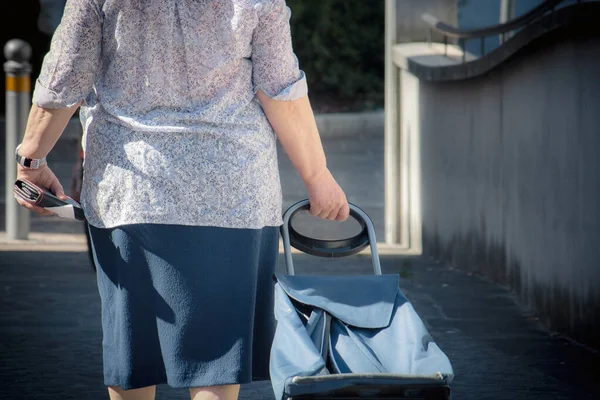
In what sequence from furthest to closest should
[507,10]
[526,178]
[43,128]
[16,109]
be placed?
[16,109] < [507,10] < [526,178] < [43,128]

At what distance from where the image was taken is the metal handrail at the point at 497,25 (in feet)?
19.5

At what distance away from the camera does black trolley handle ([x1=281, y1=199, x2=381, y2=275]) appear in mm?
3260

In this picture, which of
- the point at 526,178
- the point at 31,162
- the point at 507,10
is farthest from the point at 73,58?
the point at 507,10

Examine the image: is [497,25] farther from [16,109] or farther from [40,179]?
[40,179]

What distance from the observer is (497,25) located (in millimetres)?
7004

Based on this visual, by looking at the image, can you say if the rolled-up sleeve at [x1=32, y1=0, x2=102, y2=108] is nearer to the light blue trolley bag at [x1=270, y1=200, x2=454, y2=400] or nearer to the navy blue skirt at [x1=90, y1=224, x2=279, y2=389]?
the navy blue skirt at [x1=90, y1=224, x2=279, y2=389]

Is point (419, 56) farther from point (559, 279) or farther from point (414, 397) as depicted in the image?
point (414, 397)

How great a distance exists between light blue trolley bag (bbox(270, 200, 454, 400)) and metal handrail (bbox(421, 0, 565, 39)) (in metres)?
3.25

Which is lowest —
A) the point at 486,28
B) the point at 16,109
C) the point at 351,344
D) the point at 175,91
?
the point at 16,109

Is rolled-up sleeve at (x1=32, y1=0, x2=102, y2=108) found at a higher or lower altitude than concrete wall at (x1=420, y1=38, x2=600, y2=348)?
higher

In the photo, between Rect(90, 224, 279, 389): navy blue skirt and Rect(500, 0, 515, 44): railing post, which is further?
Rect(500, 0, 515, 44): railing post

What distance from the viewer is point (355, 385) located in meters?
2.58

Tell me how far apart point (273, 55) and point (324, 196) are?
46 centimetres

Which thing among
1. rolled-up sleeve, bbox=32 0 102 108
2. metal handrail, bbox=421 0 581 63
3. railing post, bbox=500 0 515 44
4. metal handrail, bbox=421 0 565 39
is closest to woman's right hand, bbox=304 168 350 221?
rolled-up sleeve, bbox=32 0 102 108
